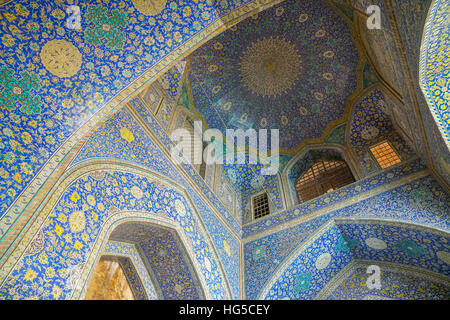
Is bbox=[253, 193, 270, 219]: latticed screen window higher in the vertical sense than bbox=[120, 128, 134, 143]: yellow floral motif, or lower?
higher

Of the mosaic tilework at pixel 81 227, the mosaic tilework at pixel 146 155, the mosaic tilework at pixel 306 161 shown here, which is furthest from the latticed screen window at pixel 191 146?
the mosaic tilework at pixel 306 161

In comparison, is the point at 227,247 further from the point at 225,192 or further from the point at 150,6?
the point at 150,6

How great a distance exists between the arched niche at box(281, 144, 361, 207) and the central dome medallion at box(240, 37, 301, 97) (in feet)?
6.59

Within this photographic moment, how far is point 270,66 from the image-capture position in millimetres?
8594

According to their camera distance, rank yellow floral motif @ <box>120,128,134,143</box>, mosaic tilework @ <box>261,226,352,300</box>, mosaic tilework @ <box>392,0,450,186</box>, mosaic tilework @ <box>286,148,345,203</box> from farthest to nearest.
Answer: mosaic tilework @ <box>286,148,345,203</box> → mosaic tilework @ <box>261,226,352,300</box> → yellow floral motif @ <box>120,128,134,143</box> → mosaic tilework @ <box>392,0,450,186</box>

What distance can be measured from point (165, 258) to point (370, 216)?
4.03 metres

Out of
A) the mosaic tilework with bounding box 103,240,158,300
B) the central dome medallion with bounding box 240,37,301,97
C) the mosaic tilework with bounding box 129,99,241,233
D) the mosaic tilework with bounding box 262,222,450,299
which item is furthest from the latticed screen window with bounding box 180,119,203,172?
the mosaic tilework with bounding box 262,222,450,299

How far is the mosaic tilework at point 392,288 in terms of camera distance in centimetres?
561

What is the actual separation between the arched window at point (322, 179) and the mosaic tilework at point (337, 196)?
1067 mm

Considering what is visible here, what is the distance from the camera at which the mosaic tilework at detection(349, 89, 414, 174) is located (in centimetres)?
736

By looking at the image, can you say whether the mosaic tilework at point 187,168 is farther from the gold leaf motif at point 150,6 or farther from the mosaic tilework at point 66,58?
the gold leaf motif at point 150,6

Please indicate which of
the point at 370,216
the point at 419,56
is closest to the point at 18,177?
the point at 419,56

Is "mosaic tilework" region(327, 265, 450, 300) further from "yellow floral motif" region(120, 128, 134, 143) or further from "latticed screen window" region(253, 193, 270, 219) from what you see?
"yellow floral motif" region(120, 128, 134, 143)

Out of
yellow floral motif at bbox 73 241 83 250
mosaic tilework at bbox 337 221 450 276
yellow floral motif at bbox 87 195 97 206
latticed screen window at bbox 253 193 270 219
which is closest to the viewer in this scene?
yellow floral motif at bbox 73 241 83 250
